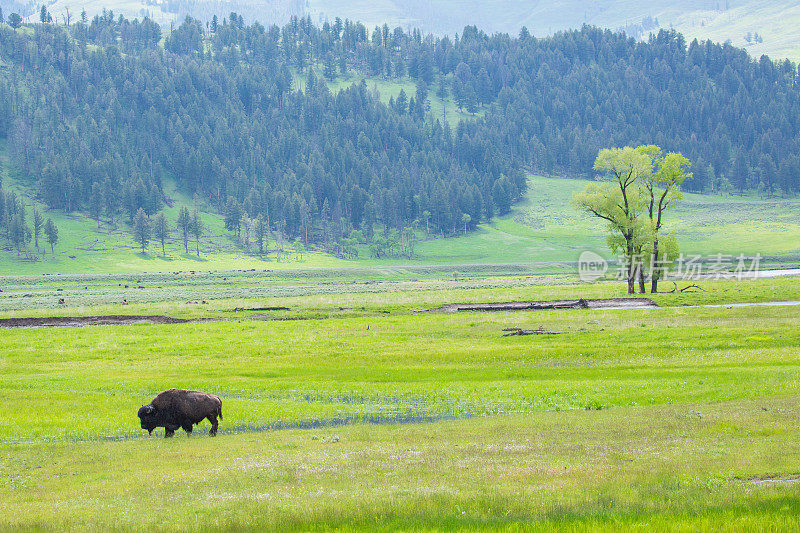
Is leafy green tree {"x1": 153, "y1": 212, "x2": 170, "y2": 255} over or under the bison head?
under

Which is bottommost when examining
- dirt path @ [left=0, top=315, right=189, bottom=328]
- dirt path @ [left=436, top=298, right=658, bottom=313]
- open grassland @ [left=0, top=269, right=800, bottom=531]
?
dirt path @ [left=0, top=315, right=189, bottom=328]

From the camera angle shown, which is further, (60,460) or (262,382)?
(262,382)

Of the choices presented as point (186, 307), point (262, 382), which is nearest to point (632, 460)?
point (262, 382)

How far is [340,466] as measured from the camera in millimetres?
17484

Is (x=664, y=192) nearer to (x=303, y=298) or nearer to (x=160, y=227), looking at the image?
(x=303, y=298)

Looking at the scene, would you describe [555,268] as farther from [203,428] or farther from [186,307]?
[203,428]

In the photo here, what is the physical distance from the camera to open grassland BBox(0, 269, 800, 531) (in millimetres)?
12617

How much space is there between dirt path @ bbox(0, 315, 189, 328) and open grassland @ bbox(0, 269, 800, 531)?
25.3 feet

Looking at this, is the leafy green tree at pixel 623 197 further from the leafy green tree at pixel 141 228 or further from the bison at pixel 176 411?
the leafy green tree at pixel 141 228

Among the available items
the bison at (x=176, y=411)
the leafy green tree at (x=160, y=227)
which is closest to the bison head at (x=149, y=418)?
the bison at (x=176, y=411)

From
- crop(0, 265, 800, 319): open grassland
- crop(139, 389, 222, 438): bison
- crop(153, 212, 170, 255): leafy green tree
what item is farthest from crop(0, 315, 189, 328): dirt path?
crop(153, 212, 170, 255): leafy green tree

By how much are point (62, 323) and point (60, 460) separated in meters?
54.7

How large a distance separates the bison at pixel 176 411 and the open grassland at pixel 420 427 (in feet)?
2.58

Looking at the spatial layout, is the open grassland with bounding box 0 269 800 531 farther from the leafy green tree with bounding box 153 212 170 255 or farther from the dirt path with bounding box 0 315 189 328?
the leafy green tree with bounding box 153 212 170 255
